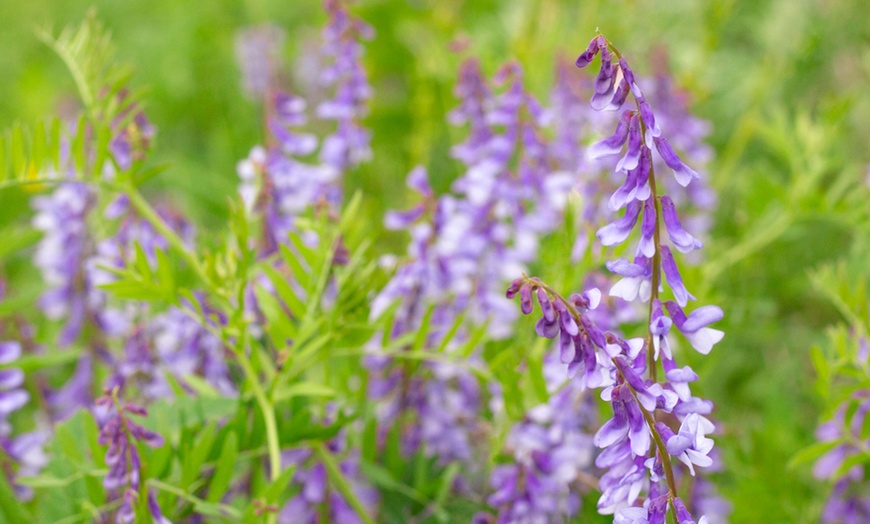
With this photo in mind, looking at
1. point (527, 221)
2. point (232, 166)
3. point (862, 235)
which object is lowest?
point (527, 221)

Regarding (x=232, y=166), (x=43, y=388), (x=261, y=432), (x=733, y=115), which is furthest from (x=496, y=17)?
(x=261, y=432)

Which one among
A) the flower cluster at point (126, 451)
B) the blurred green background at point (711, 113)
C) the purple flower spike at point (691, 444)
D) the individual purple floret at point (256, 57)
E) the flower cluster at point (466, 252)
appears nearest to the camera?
the purple flower spike at point (691, 444)

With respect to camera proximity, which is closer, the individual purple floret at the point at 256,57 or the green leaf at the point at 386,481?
the green leaf at the point at 386,481

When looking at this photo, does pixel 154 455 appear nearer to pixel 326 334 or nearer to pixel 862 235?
pixel 326 334

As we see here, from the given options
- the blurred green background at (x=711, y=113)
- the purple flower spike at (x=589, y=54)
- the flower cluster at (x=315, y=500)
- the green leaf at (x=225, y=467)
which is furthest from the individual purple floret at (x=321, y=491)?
the purple flower spike at (x=589, y=54)

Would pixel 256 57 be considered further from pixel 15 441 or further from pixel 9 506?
pixel 9 506

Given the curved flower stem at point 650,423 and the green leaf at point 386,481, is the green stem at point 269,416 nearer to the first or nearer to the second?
the green leaf at point 386,481

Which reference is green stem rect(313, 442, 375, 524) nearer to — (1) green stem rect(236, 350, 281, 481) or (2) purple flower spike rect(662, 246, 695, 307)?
(1) green stem rect(236, 350, 281, 481)

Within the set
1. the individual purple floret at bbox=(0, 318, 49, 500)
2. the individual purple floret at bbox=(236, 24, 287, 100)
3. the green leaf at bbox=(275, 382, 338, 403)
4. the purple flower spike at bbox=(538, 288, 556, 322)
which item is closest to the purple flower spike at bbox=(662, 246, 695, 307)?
the purple flower spike at bbox=(538, 288, 556, 322)
